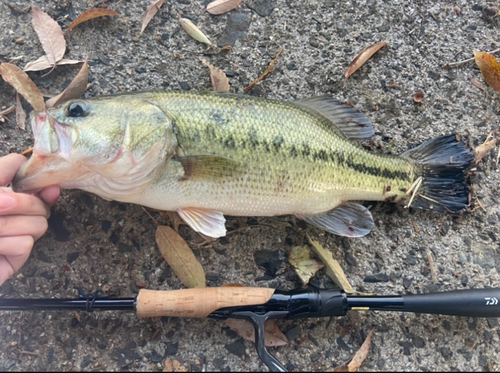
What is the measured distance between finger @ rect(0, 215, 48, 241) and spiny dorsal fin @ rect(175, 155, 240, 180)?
80 centimetres

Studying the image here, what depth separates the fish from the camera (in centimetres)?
179

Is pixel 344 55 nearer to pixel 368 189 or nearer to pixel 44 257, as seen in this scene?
pixel 368 189

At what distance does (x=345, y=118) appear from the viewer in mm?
2273

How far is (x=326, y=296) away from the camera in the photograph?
1919 mm

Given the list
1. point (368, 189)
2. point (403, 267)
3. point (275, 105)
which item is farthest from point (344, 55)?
point (403, 267)

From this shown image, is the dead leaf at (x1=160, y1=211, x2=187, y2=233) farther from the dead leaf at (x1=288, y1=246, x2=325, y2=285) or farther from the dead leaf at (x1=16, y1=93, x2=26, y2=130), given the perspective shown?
the dead leaf at (x1=16, y1=93, x2=26, y2=130)

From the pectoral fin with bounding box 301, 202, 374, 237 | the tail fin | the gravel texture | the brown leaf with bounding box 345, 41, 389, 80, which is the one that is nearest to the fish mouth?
the gravel texture

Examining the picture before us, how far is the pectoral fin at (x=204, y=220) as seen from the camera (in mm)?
1982

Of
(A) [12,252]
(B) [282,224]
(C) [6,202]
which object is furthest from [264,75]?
(A) [12,252]

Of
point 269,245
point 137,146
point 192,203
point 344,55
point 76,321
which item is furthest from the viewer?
point 344,55

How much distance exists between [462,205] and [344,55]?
4.10 ft

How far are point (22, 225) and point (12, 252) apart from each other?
142 millimetres

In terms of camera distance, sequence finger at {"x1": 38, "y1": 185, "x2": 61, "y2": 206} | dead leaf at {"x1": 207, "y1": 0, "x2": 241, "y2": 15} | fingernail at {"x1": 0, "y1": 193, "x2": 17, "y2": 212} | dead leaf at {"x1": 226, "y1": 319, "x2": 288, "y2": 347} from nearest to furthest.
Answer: fingernail at {"x1": 0, "y1": 193, "x2": 17, "y2": 212}, finger at {"x1": 38, "y1": 185, "x2": 61, "y2": 206}, dead leaf at {"x1": 226, "y1": 319, "x2": 288, "y2": 347}, dead leaf at {"x1": 207, "y1": 0, "x2": 241, "y2": 15}

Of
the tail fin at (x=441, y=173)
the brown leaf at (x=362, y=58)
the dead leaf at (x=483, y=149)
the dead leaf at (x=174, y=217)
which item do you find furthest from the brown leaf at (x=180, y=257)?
the dead leaf at (x=483, y=149)
